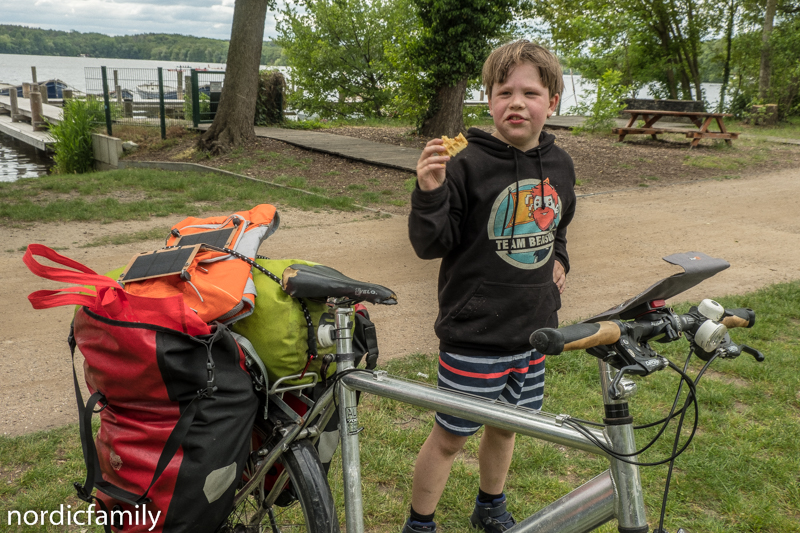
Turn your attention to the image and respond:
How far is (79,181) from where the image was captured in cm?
1022

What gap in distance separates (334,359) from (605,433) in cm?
81

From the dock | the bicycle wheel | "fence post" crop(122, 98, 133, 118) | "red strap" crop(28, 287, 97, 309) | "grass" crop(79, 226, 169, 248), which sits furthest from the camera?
the dock

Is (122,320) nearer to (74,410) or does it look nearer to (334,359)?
(334,359)

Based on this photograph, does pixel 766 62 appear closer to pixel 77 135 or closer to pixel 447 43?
pixel 447 43

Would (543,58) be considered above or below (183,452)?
above

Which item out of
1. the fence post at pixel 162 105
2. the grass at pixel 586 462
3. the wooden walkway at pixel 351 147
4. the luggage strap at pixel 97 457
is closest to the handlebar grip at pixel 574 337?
the luggage strap at pixel 97 457

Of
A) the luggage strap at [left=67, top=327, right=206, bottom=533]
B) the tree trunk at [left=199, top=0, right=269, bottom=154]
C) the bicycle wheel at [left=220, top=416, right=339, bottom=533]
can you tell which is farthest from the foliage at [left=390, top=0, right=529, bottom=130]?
the luggage strap at [left=67, top=327, right=206, bottom=533]

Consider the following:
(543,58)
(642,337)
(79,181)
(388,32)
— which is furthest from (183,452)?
(388,32)

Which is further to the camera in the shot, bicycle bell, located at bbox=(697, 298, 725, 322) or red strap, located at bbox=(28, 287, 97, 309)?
red strap, located at bbox=(28, 287, 97, 309)

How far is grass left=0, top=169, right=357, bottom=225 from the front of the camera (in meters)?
8.17

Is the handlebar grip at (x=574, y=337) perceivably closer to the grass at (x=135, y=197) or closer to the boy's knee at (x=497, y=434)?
the boy's knee at (x=497, y=434)

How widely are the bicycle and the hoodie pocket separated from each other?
0.40 metres

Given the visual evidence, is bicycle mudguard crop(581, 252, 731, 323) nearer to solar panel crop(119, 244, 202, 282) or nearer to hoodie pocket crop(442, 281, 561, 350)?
hoodie pocket crop(442, 281, 561, 350)

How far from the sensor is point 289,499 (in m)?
2.22
